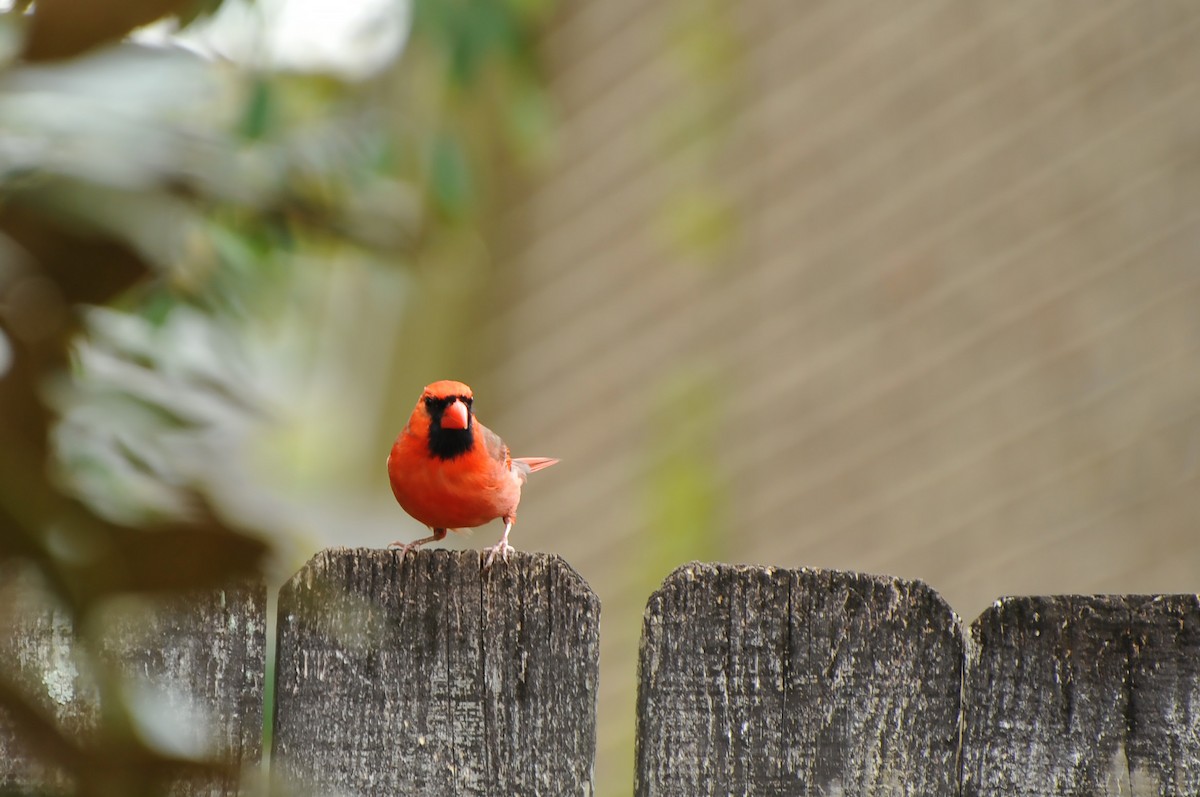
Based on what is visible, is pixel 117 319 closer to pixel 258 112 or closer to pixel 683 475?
pixel 258 112

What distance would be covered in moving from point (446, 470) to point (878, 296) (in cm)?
263

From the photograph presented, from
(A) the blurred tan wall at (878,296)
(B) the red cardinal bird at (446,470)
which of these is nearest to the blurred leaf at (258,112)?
(B) the red cardinal bird at (446,470)

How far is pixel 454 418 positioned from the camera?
3.12 metres

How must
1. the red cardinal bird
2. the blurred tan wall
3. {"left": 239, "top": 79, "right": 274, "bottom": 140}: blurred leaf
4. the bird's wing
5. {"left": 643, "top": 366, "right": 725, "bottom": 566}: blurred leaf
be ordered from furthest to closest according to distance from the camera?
{"left": 643, "top": 366, "right": 725, "bottom": 566}: blurred leaf < the blurred tan wall < the bird's wing < the red cardinal bird < {"left": 239, "top": 79, "right": 274, "bottom": 140}: blurred leaf

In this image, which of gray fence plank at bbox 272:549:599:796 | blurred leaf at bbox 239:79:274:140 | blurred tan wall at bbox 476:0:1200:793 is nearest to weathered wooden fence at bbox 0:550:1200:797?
gray fence plank at bbox 272:549:599:796

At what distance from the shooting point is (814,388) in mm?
5414

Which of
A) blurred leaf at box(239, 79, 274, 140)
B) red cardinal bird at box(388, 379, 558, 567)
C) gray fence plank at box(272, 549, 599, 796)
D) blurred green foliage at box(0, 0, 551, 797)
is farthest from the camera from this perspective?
red cardinal bird at box(388, 379, 558, 567)

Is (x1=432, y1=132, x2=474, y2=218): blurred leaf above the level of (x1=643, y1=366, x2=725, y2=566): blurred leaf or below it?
below

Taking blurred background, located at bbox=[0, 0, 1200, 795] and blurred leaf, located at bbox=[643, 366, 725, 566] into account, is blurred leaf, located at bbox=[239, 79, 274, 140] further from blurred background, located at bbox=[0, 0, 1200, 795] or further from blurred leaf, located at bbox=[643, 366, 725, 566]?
blurred leaf, located at bbox=[643, 366, 725, 566]

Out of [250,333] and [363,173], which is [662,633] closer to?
[363,173]

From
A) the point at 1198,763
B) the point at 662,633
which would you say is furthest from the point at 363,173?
the point at 1198,763

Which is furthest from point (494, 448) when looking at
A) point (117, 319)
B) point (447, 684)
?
point (117, 319)

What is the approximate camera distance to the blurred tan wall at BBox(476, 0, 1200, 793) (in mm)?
4273

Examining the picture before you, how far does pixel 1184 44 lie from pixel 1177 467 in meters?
1.32
